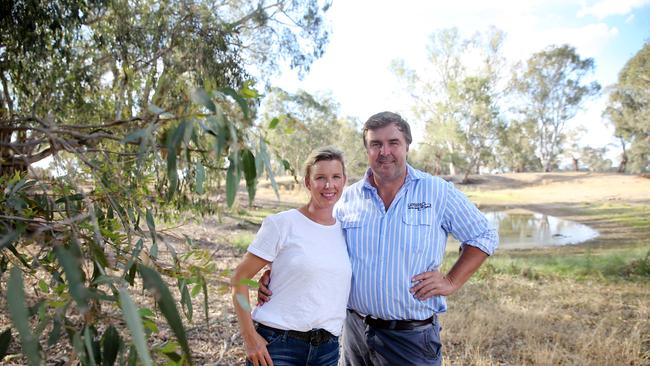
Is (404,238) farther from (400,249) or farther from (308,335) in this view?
(308,335)

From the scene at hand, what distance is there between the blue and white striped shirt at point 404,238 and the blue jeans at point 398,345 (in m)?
0.08

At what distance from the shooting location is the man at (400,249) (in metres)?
2.16

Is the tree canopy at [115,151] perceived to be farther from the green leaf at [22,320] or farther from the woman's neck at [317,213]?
the woman's neck at [317,213]

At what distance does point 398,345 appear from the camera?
7.22 ft

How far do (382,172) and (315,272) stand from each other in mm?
614

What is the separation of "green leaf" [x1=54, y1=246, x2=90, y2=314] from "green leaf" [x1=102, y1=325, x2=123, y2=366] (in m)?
0.22

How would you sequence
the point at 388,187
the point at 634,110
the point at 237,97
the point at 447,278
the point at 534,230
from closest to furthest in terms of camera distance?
1. the point at 237,97
2. the point at 447,278
3. the point at 388,187
4. the point at 534,230
5. the point at 634,110

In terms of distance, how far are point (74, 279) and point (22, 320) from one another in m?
0.07

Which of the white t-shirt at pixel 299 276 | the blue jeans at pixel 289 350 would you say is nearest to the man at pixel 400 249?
the white t-shirt at pixel 299 276

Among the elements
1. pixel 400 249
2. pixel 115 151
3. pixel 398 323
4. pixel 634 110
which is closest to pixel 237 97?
pixel 115 151

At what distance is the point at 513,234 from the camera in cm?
1545

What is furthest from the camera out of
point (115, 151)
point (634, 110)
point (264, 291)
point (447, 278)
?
point (634, 110)

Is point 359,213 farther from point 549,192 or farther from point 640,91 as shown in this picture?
point 640,91

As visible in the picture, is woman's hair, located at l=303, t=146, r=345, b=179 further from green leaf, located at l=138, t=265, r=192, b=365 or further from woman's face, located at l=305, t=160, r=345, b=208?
green leaf, located at l=138, t=265, r=192, b=365
